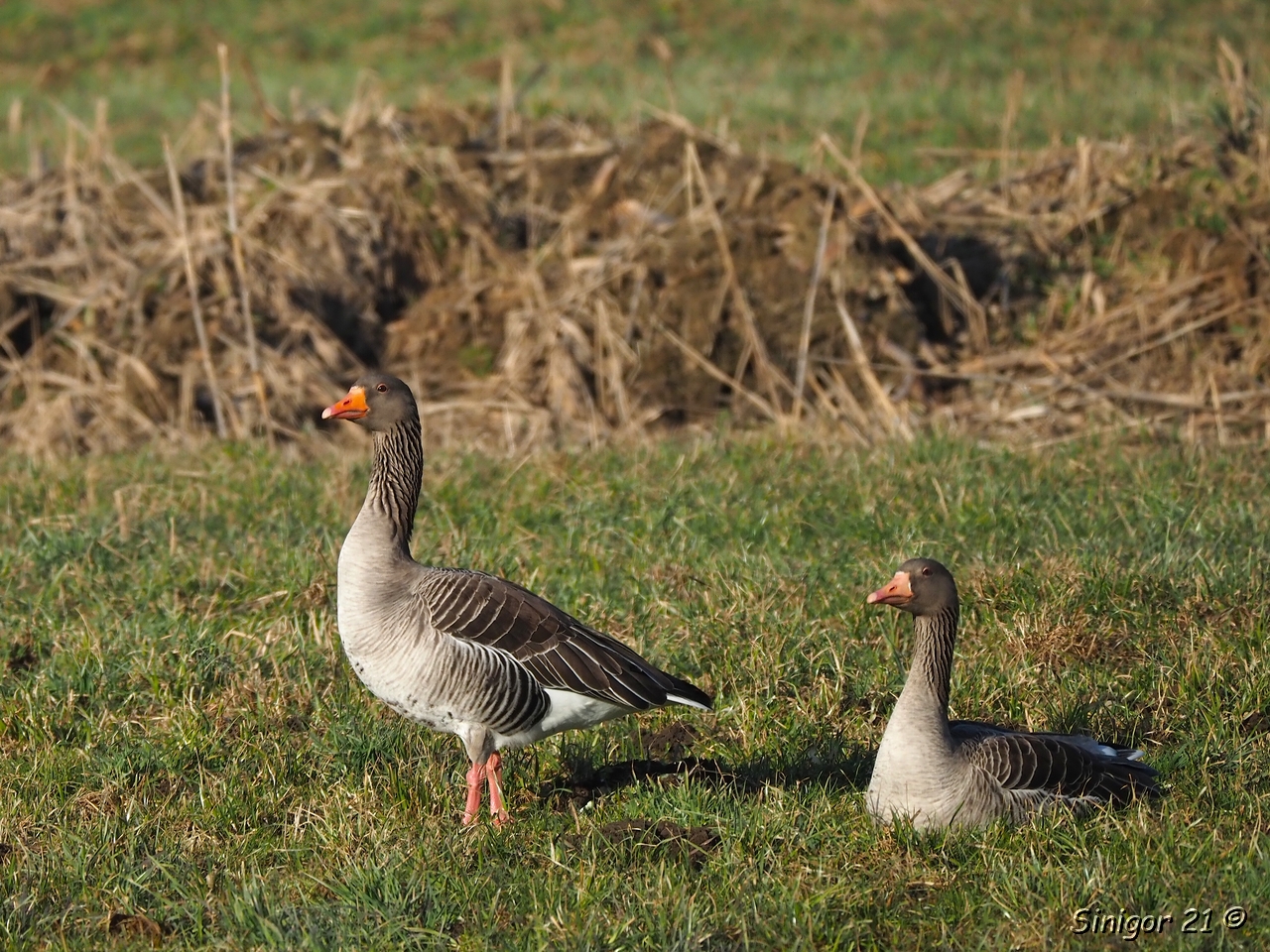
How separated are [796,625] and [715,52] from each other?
19330mm

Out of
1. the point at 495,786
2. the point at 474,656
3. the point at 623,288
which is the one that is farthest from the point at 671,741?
the point at 623,288

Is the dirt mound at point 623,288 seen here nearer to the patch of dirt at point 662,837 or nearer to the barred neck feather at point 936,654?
the barred neck feather at point 936,654

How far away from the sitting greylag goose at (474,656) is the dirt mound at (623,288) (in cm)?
546

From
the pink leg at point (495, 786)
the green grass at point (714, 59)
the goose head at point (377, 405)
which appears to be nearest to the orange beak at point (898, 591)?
the pink leg at point (495, 786)

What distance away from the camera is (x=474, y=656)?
5.58m

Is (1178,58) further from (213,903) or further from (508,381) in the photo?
(213,903)

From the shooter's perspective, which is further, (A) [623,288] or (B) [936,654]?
(A) [623,288]

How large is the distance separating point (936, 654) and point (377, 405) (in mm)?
2427

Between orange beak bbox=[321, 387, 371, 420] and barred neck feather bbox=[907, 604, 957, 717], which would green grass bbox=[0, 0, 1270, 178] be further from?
orange beak bbox=[321, 387, 371, 420]

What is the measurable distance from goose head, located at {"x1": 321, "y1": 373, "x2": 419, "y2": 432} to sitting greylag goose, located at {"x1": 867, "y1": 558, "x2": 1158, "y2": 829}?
2.08m

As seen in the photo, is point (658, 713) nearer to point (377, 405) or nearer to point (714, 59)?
point (377, 405)

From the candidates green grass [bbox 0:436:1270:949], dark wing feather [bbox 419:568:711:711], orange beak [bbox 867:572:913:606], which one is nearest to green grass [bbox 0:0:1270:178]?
green grass [bbox 0:436:1270:949]

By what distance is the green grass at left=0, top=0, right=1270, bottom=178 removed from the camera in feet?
60.5

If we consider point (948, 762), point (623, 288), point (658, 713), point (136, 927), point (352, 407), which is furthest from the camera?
point (623, 288)
